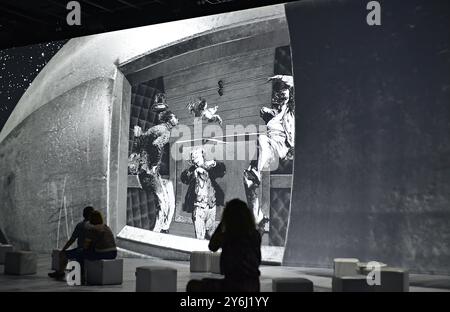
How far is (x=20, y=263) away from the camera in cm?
786

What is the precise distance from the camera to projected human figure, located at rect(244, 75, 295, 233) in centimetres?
998

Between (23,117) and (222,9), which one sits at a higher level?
(222,9)

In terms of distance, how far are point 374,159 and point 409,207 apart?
952 mm

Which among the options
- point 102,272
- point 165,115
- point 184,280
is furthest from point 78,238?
point 165,115

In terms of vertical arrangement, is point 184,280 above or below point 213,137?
below

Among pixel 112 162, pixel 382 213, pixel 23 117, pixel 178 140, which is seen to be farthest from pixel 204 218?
pixel 23 117

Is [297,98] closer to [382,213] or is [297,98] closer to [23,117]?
[382,213]

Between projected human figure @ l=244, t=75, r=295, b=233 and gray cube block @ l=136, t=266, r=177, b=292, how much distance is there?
4.23 m

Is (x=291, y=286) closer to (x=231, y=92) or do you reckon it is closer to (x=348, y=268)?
(x=348, y=268)

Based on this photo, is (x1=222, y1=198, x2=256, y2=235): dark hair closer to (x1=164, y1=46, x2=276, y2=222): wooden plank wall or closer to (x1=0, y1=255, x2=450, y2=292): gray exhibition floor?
(x1=0, y1=255, x2=450, y2=292): gray exhibition floor

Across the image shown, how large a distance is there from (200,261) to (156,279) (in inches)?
111

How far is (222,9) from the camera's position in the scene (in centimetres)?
1034

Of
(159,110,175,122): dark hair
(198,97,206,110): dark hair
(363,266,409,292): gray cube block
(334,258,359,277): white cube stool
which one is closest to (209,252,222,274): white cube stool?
(334,258,359,277): white cube stool

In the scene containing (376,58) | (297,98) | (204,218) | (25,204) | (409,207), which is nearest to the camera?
(409,207)
